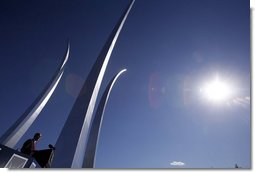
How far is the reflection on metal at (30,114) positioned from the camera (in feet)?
24.1

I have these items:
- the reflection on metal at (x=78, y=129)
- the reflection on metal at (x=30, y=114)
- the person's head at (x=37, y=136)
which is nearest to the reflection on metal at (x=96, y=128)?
the reflection on metal at (x=30, y=114)

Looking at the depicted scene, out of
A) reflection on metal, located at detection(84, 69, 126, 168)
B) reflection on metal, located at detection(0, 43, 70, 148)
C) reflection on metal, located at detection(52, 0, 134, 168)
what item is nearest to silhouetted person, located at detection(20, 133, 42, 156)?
reflection on metal, located at detection(52, 0, 134, 168)

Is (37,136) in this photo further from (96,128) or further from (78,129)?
(96,128)

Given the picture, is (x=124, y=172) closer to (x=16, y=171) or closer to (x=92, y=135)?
(x=16, y=171)

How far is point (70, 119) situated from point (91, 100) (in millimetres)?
640

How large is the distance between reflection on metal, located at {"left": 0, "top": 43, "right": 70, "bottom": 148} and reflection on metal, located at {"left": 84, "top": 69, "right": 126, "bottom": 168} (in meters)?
2.53

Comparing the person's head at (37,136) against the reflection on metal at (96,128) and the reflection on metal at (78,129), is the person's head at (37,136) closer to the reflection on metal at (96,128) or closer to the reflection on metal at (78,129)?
the reflection on metal at (78,129)

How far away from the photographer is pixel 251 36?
3.37 meters

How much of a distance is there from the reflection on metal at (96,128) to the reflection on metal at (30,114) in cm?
253

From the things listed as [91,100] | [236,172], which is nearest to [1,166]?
[91,100]

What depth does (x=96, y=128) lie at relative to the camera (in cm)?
916

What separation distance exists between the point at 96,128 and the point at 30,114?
282 cm

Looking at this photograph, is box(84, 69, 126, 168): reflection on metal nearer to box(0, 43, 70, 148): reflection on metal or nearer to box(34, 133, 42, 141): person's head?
box(0, 43, 70, 148): reflection on metal

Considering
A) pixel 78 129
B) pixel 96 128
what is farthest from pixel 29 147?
pixel 96 128
